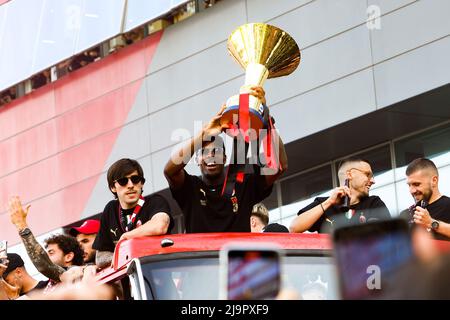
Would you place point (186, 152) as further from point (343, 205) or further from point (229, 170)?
point (343, 205)

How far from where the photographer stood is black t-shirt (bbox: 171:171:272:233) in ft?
23.1

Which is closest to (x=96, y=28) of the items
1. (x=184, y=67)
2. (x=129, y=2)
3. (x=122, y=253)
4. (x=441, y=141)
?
(x=129, y=2)

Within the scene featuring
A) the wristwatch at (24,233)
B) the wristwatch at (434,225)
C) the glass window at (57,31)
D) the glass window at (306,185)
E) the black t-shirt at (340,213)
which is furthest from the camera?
the glass window at (57,31)

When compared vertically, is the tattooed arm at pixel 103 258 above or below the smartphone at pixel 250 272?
above

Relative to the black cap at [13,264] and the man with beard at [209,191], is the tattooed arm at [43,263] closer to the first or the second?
the black cap at [13,264]

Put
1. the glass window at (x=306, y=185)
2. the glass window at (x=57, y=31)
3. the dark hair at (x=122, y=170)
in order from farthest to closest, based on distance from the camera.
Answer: the glass window at (x=57, y=31) → the glass window at (x=306, y=185) → the dark hair at (x=122, y=170)

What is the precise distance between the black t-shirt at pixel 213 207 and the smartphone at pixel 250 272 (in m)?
4.60

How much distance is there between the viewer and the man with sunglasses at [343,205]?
694 centimetres

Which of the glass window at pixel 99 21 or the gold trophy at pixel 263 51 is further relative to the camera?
the glass window at pixel 99 21

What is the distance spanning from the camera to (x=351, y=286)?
6.80ft

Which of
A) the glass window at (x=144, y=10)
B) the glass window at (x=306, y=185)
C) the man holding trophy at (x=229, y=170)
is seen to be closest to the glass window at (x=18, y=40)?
the glass window at (x=144, y=10)

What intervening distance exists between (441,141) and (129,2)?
7119 mm

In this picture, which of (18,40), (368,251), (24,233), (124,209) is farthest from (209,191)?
(18,40)

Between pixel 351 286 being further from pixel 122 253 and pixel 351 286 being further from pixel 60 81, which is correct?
pixel 60 81
